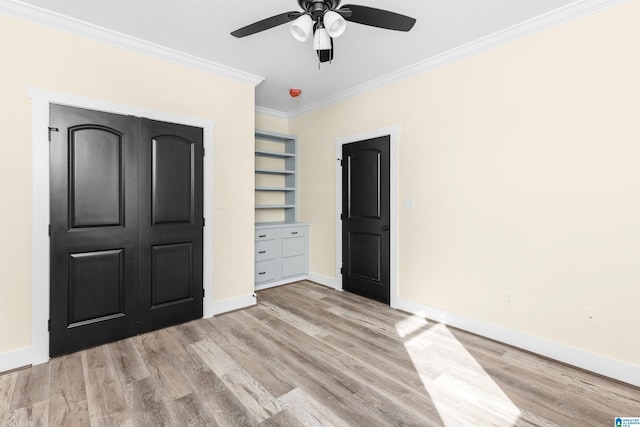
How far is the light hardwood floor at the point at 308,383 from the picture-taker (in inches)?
69.8

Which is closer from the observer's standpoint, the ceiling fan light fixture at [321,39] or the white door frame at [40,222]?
the ceiling fan light fixture at [321,39]

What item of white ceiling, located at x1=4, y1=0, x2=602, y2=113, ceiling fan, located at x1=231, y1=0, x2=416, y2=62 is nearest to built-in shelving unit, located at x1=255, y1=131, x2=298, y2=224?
white ceiling, located at x1=4, y1=0, x2=602, y2=113

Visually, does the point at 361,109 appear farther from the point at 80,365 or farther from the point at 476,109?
the point at 80,365

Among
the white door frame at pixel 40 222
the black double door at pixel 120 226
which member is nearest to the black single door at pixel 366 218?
the black double door at pixel 120 226

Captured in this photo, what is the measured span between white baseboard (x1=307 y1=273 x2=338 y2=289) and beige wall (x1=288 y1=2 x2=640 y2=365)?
1.14 metres

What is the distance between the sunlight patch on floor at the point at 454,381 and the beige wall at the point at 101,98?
6.77 ft

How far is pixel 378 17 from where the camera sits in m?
1.79

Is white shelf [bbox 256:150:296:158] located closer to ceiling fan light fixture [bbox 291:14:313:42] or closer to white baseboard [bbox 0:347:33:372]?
ceiling fan light fixture [bbox 291:14:313:42]

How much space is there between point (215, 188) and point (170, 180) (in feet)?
1.54

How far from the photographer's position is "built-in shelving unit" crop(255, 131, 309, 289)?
170 inches

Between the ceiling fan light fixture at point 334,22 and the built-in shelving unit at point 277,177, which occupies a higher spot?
the ceiling fan light fixture at point 334,22

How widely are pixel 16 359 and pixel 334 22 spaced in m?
3.32

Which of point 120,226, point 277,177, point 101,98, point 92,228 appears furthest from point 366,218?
point 101,98

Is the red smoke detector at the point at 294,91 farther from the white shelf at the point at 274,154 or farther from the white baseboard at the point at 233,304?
the white baseboard at the point at 233,304
